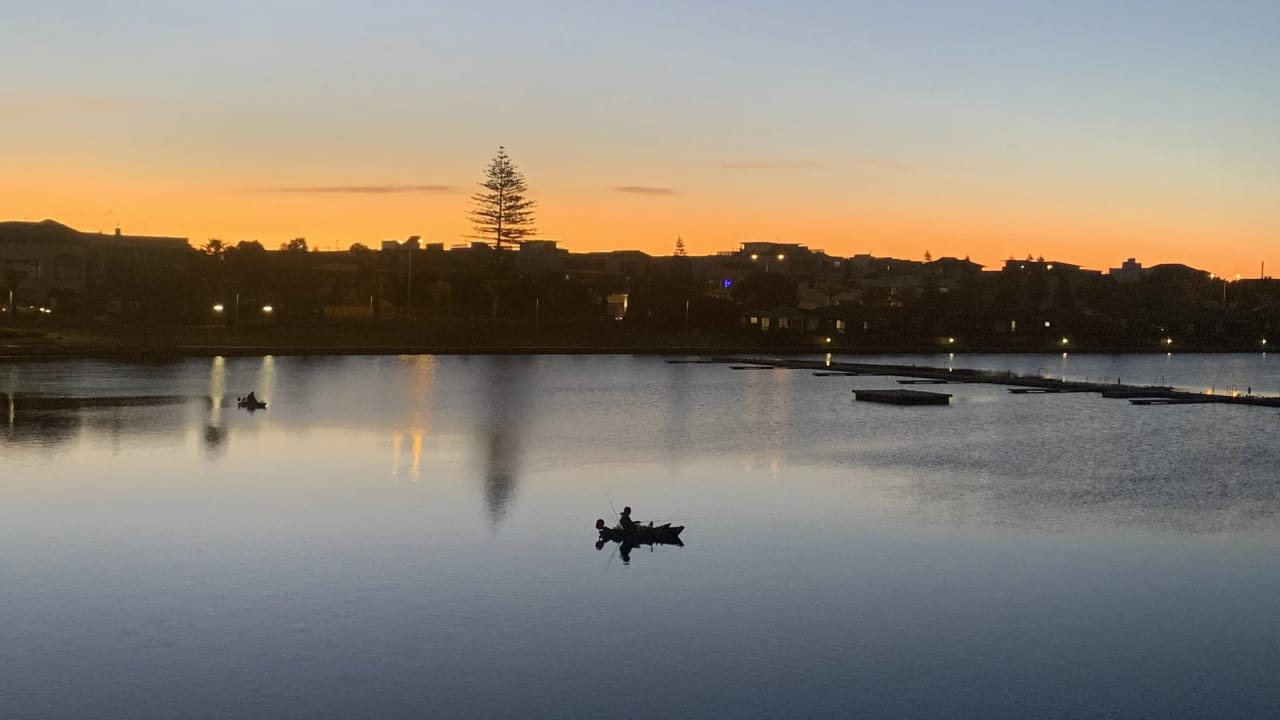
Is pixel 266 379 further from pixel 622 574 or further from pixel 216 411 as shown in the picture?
pixel 622 574

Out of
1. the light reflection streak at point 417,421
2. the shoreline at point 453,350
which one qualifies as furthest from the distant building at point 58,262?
the light reflection streak at point 417,421

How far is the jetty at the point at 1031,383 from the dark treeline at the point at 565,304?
64.1 feet

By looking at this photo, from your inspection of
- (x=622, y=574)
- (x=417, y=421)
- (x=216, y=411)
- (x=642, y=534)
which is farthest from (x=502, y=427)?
(x=622, y=574)

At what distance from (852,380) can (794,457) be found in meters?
33.4

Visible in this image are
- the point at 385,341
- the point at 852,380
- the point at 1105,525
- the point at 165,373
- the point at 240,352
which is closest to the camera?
the point at 1105,525

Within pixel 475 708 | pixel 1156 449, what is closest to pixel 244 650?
pixel 475 708

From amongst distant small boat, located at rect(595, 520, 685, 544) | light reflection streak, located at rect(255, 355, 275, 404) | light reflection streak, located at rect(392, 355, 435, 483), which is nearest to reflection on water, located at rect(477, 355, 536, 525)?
light reflection streak, located at rect(392, 355, 435, 483)

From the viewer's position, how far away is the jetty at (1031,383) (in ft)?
170

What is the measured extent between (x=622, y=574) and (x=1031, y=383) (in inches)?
1803

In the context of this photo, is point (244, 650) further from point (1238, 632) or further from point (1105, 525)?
point (1105, 525)

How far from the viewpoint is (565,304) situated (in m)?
98.9

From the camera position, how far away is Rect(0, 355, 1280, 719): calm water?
1302 cm

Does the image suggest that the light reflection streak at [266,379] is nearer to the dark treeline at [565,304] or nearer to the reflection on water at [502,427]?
the reflection on water at [502,427]

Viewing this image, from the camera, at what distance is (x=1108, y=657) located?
1434 centimetres
